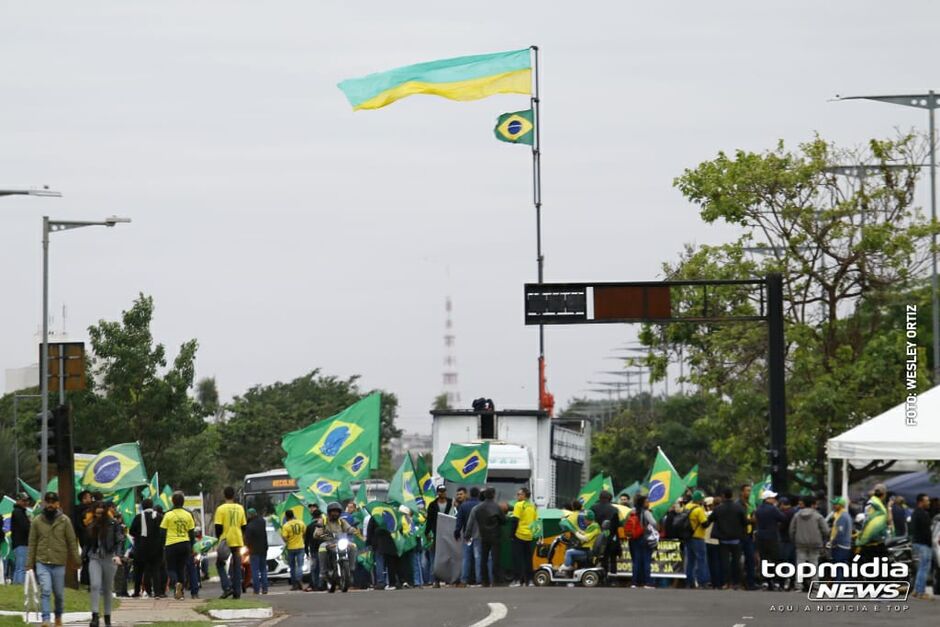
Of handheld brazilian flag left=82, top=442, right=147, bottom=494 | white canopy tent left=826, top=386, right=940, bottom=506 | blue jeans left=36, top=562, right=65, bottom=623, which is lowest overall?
blue jeans left=36, top=562, right=65, bottom=623

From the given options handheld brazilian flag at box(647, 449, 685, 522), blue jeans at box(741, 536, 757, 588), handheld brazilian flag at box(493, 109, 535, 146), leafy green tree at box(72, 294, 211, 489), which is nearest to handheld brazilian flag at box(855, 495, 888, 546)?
blue jeans at box(741, 536, 757, 588)

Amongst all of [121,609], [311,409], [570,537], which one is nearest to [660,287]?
[570,537]

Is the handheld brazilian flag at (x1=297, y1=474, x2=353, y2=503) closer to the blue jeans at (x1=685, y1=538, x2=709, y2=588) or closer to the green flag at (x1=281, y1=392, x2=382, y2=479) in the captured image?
the green flag at (x1=281, y1=392, x2=382, y2=479)

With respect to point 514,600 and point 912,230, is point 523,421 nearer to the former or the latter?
point 912,230

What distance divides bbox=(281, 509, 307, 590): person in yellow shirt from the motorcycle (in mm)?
680

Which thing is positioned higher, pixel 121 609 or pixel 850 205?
pixel 850 205

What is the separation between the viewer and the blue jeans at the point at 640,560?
28109mm

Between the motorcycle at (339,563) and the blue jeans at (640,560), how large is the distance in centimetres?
461

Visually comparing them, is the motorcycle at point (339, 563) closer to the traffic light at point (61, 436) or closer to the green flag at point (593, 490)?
the traffic light at point (61, 436)

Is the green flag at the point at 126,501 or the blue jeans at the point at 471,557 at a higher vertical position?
the green flag at the point at 126,501

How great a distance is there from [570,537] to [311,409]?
2589 inches

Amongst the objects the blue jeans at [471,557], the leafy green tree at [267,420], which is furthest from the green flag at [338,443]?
the leafy green tree at [267,420]

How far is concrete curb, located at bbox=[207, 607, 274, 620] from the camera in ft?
75.0

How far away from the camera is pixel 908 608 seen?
22.2 m
